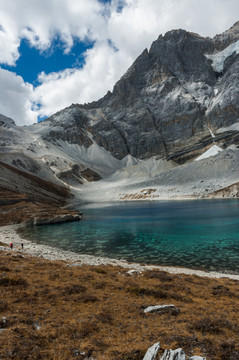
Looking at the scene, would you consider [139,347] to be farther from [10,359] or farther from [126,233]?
[126,233]

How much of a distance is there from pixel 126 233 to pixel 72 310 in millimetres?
34490

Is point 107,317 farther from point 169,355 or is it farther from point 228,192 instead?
point 228,192

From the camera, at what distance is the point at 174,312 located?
10.4m

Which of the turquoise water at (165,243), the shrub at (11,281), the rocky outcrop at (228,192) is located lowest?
the turquoise water at (165,243)

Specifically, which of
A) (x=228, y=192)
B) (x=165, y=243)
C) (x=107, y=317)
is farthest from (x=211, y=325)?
(x=228, y=192)

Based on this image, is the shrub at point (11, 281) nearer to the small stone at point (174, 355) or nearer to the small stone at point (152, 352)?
the small stone at point (152, 352)

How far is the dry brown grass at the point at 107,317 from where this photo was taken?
23.8 feet

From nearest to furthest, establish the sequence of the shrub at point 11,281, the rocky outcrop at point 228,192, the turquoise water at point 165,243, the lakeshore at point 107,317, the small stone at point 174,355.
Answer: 1. the small stone at point 174,355
2. the lakeshore at point 107,317
3. the shrub at point 11,281
4. the turquoise water at point 165,243
5. the rocky outcrop at point 228,192

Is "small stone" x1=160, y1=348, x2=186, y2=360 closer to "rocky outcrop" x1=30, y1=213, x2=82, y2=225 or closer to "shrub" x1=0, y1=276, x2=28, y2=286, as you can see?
"shrub" x1=0, y1=276, x2=28, y2=286

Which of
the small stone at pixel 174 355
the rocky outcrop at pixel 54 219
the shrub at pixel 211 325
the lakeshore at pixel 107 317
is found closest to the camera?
the small stone at pixel 174 355

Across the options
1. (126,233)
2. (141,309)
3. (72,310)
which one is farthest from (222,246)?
(72,310)

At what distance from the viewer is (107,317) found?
9.69 m

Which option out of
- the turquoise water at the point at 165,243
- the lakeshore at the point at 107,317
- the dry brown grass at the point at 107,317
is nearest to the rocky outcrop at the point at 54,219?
the turquoise water at the point at 165,243

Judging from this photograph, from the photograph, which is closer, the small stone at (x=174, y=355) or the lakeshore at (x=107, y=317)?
the small stone at (x=174, y=355)
